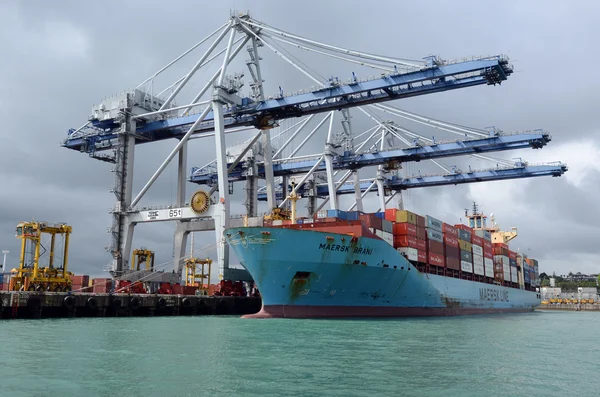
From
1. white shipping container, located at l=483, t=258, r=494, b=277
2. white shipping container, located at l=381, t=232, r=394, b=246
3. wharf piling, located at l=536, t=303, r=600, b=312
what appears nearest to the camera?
white shipping container, located at l=381, t=232, r=394, b=246

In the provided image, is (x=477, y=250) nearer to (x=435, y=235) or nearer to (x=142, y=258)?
(x=435, y=235)

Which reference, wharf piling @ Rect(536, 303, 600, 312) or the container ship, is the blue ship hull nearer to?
the container ship

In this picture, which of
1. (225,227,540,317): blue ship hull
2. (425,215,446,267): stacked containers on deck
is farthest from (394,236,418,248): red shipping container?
(425,215,446,267): stacked containers on deck

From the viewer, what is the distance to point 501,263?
5119 cm

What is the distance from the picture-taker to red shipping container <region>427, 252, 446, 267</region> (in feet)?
119

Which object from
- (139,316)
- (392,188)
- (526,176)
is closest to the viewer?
(139,316)

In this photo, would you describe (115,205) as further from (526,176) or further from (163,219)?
(526,176)

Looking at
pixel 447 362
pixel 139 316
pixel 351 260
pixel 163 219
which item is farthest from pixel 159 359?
pixel 163 219

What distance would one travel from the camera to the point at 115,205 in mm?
44031

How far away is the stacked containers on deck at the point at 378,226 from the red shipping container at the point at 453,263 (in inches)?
301

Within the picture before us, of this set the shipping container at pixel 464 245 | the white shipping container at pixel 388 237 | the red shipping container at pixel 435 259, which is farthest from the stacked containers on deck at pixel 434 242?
the white shipping container at pixel 388 237

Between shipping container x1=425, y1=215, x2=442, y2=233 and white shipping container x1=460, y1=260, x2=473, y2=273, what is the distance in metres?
4.50

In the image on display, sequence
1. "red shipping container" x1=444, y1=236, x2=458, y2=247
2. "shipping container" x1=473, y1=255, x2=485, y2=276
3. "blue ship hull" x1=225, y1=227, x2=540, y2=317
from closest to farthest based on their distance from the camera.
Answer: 1. "blue ship hull" x1=225, y1=227, x2=540, y2=317
2. "red shipping container" x1=444, y1=236, x2=458, y2=247
3. "shipping container" x1=473, y1=255, x2=485, y2=276

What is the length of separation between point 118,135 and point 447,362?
120 ft
